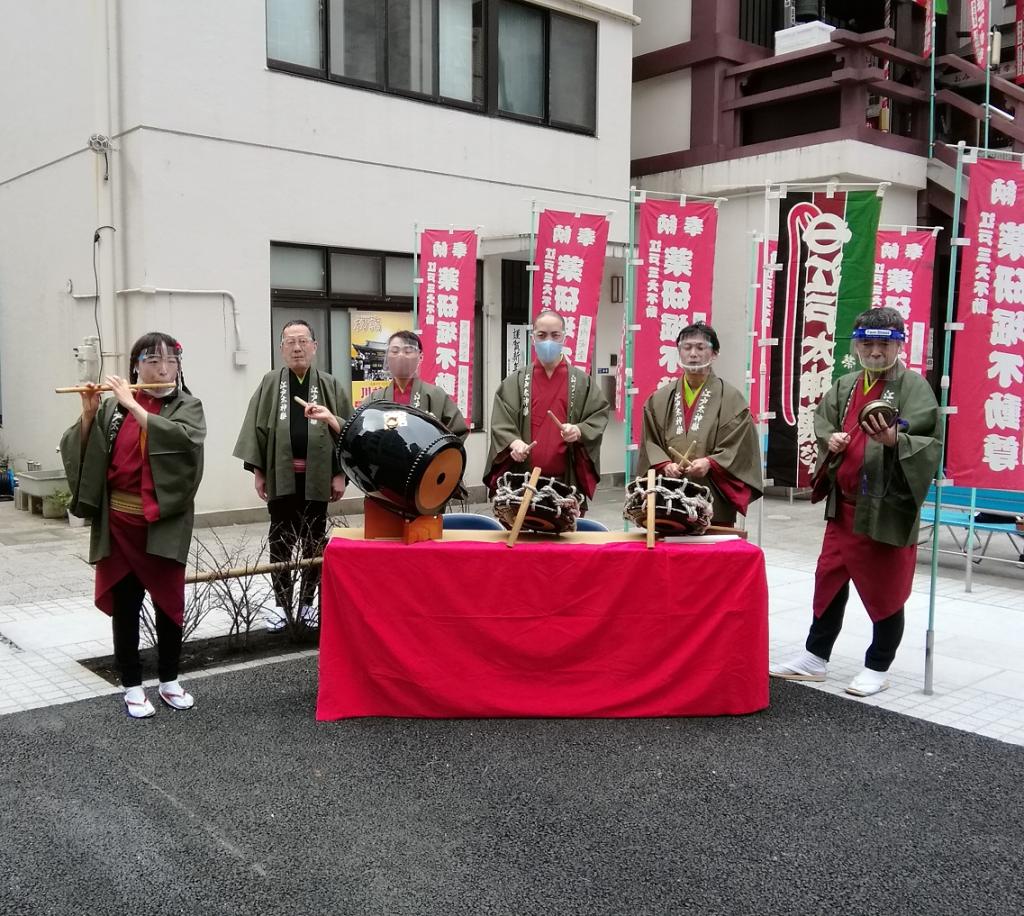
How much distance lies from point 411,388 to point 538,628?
1.75 m

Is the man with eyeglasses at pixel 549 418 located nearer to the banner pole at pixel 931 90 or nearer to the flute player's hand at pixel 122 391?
the flute player's hand at pixel 122 391

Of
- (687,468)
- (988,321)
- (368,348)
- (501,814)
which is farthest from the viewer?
(368,348)

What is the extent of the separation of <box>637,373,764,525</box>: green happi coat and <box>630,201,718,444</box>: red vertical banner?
297 cm

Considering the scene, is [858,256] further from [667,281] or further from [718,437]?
[667,281]

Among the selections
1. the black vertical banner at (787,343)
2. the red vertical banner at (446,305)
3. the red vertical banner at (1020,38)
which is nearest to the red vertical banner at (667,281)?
the red vertical banner at (446,305)

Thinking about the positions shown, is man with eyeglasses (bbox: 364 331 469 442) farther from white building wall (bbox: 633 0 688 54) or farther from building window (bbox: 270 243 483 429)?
white building wall (bbox: 633 0 688 54)

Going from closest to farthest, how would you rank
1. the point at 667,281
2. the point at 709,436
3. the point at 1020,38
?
the point at 709,436 < the point at 667,281 < the point at 1020,38

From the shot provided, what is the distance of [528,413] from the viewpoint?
5.70 meters

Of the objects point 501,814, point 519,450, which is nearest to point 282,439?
point 519,450

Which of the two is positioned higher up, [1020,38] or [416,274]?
[1020,38]

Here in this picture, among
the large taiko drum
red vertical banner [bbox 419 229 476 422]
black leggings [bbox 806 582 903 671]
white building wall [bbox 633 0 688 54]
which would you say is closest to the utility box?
white building wall [bbox 633 0 688 54]

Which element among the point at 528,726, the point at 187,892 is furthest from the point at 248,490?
the point at 187,892

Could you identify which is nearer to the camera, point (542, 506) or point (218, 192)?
point (542, 506)

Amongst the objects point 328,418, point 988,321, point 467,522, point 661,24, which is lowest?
point 467,522
